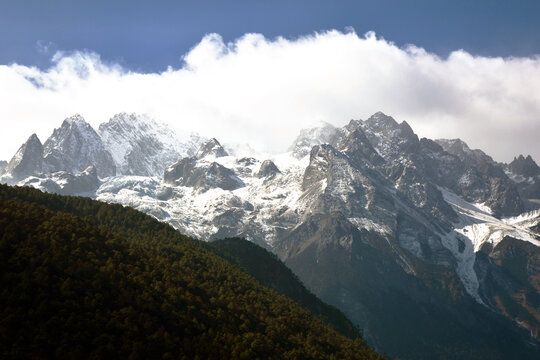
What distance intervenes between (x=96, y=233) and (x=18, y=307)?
6092 cm

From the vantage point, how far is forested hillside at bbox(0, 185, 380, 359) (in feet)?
404

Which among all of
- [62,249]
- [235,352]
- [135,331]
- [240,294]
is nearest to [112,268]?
[62,249]

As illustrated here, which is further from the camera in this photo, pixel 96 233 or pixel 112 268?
pixel 96 233

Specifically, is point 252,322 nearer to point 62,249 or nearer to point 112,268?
point 112,268

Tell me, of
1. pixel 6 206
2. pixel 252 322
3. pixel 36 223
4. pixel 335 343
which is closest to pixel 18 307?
pixel 36 223

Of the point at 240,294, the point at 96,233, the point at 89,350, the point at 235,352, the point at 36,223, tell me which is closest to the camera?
the point at 89,350

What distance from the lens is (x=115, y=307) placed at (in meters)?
140

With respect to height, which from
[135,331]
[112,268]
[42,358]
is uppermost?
[112,268]

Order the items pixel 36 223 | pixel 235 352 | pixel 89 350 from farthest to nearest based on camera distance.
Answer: pixel 36 223
pixel 235 352
pixel 89 350

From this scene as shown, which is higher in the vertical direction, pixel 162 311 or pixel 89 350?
pixel 162 311

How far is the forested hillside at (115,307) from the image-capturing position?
123000mm

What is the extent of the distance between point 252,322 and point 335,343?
34.0m

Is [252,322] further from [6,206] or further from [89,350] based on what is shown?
[6,206]

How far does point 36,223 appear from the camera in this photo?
551 ft
